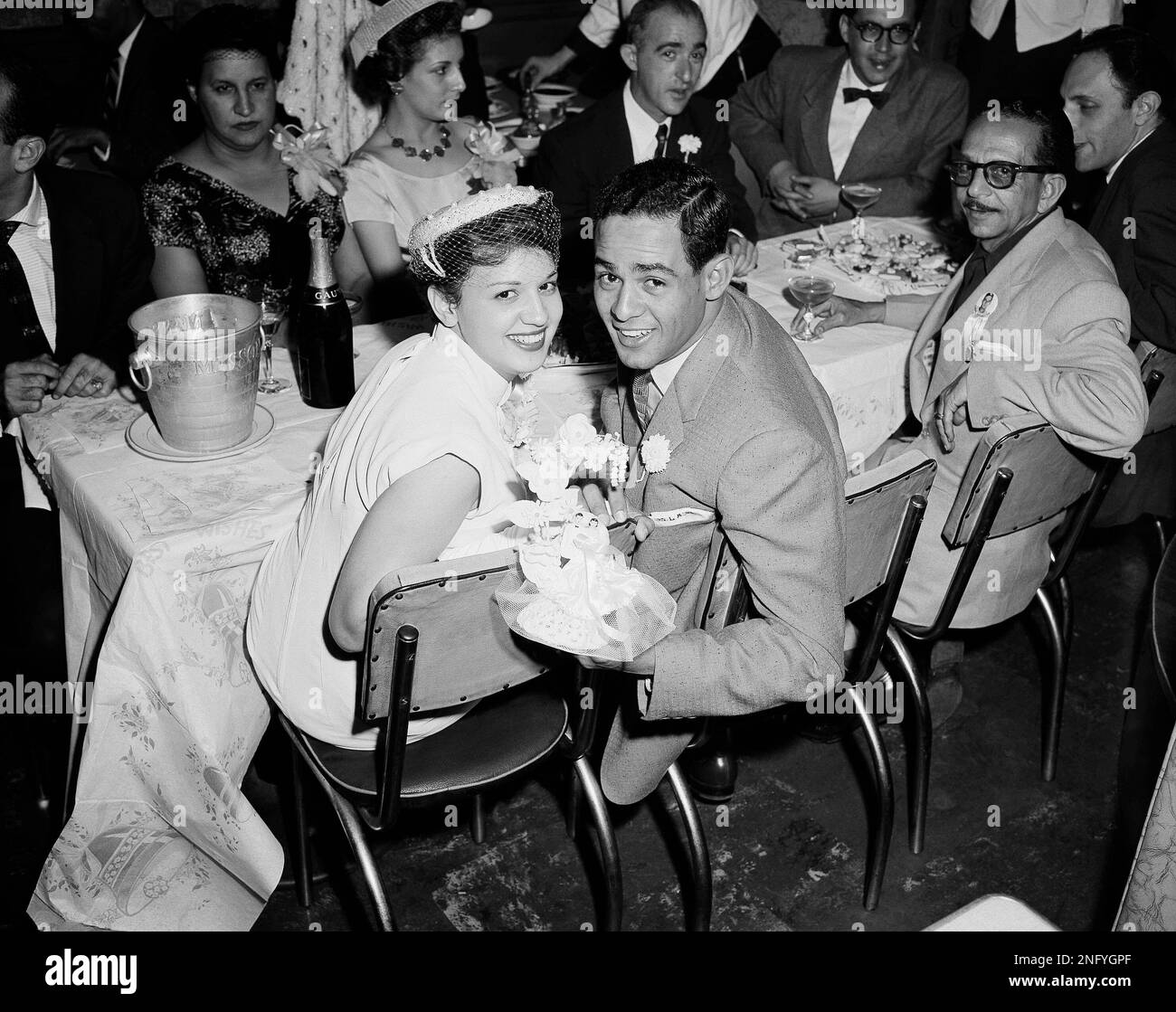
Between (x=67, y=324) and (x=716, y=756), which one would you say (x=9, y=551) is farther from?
(x=716, y=756)

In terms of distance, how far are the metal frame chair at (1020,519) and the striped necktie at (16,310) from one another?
2222 millimetres

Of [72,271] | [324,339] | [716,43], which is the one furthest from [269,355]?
[716,43]

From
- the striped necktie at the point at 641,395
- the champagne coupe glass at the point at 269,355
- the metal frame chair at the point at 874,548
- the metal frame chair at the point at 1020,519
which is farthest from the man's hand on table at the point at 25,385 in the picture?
the metal frame chair at the point at 1020,519

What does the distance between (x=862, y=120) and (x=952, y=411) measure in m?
2.03

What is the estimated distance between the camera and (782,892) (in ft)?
8.24

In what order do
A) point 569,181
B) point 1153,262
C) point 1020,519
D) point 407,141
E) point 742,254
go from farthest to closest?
point 569,181
point 407,141
point 742,254
point 1153,262
point 1020,519

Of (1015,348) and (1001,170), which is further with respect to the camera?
(1001,170)

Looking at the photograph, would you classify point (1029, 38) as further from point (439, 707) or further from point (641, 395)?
point (439, 707)

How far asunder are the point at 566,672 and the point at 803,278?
4.57ft

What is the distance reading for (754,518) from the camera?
1.77 meters

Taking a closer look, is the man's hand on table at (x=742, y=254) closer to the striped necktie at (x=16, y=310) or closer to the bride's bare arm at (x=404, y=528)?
the bride's bare arm at (x=404, y=528)

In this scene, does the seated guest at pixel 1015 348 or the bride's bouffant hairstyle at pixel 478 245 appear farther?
the seated guest at pixel 1015 348

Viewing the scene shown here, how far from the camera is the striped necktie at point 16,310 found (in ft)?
8.94
